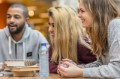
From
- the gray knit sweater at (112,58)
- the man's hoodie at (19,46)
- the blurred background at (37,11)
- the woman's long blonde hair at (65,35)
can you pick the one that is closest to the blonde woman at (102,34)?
the gray knit sweater at (112,58)

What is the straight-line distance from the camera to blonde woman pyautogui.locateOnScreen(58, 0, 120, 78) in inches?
99.2

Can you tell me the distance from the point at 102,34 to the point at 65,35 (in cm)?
67

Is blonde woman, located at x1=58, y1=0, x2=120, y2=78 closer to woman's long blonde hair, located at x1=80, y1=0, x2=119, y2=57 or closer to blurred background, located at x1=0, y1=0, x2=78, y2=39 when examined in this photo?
woman's long blonde hair, located at x1=80, y1=0, x2=119, y2=57

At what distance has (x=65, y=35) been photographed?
329 cm

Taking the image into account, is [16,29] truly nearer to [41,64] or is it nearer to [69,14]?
[69,14]

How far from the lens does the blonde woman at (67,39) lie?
3.27 metres

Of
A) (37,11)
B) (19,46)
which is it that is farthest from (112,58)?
(37,11)

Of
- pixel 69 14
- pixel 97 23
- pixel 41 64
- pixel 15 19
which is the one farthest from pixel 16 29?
pixel 97 23

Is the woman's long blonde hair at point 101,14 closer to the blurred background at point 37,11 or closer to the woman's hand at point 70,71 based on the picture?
the woman's hand at point 70,71

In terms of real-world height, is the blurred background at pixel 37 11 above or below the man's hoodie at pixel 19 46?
above

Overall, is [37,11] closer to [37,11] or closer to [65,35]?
[37,11]

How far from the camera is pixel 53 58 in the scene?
129 inches

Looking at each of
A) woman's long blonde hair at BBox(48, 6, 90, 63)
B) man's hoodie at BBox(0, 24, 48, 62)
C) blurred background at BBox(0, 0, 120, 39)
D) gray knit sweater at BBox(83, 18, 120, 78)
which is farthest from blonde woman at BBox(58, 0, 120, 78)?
blurred background at BBox(0, 0, 120, 39)

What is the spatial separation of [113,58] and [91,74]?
19 cm
